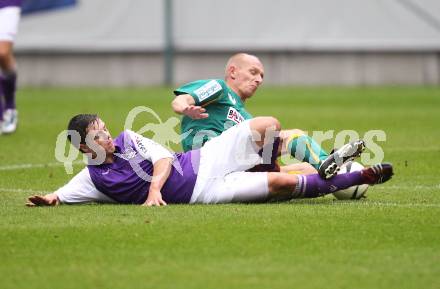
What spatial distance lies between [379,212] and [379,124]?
828cm

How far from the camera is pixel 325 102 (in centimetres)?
2052

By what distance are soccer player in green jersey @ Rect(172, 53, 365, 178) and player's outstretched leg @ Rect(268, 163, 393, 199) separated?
8 centimetres

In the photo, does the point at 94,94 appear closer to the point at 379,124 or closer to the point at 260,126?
the point at 379,124

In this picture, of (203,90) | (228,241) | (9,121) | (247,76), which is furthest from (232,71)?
(9,121)

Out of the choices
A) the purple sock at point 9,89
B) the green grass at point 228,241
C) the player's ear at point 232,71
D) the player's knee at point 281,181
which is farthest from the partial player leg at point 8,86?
the player's knee at point 281,181

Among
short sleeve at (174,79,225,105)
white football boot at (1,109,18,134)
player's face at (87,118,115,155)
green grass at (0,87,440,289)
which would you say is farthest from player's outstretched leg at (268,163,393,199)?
white football boot at (1,109,18,134)

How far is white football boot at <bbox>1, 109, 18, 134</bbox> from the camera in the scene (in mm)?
14617

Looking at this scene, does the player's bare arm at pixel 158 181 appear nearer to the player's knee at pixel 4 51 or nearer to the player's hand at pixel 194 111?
the player's hand at pixel 194 111

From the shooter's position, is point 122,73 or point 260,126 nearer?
point 260,126

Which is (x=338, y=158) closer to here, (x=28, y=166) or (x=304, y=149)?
(x=304, y=149)

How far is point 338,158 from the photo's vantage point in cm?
800

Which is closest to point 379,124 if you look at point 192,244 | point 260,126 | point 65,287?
point 260,126

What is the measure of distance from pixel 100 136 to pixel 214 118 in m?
1.03

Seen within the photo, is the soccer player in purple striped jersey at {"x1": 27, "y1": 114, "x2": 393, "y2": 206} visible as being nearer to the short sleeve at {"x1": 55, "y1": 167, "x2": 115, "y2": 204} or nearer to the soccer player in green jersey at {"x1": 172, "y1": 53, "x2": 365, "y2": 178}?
the short sleeve at {"x1": 55, "y1": 167, "x2": 115, "y2": 204}
